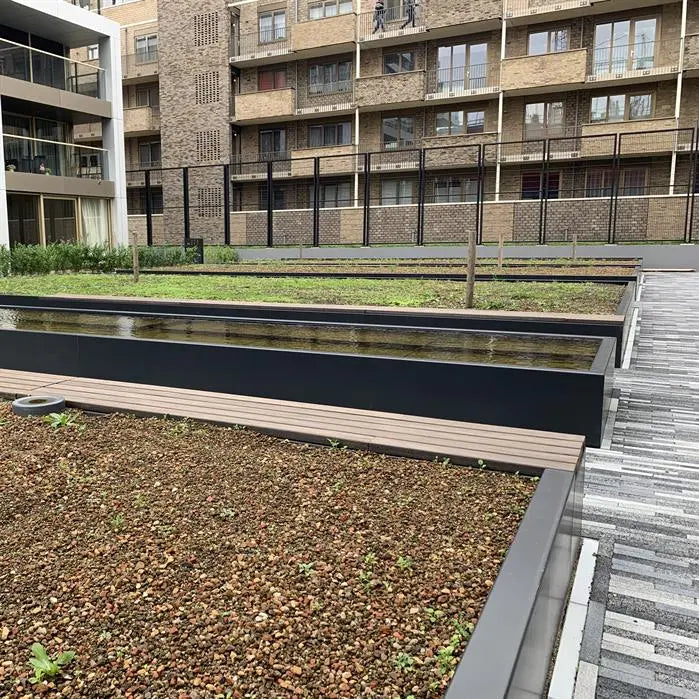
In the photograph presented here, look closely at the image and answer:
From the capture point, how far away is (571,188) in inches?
1152

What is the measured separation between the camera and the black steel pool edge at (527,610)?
179 cm

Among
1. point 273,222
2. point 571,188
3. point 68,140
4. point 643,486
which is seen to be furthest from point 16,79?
point 643,486

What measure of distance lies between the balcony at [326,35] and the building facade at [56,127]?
9.59 m

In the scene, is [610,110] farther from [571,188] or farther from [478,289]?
[478,289]

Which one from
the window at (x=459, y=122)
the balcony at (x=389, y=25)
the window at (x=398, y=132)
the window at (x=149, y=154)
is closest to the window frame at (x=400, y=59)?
the balcony at (x=389, y=25)

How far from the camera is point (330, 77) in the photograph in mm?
33688

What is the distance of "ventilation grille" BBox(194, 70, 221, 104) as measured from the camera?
1347 inches

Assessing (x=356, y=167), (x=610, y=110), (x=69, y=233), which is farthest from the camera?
(x=356, y=167)

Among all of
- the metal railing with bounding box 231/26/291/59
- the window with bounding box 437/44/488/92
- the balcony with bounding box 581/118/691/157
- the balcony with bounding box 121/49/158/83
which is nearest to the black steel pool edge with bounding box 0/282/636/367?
the balcony with bounding box 581/118/691/157

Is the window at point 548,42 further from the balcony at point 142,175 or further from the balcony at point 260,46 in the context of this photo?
the balcony at point 142,175

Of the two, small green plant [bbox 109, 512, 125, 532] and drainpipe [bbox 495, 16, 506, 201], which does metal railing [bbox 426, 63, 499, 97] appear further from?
small green plant [bbox 109, 512, 125, 532]

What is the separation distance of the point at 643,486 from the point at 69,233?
24.3 metres

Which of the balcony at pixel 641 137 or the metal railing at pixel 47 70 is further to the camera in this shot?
the balcony at pixel 641 137

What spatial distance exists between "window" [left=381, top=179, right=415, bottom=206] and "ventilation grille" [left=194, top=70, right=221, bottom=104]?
32.3 feet
